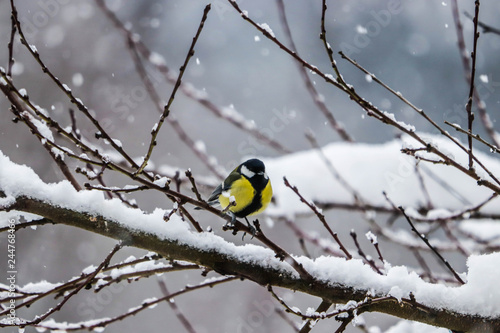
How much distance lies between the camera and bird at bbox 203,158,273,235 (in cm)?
222

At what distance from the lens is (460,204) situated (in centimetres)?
302

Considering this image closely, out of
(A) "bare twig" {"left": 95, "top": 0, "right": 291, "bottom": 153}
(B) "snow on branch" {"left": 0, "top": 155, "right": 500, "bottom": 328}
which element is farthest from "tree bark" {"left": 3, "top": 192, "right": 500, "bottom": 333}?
(A) "bare twig" {"left": 95, "top": 0, "right": 291, "bottom": 153}

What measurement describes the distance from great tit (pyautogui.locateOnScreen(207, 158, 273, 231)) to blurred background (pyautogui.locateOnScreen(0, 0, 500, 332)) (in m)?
5.48

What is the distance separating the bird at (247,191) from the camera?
7.28ft

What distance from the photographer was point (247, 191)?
7.35 feet

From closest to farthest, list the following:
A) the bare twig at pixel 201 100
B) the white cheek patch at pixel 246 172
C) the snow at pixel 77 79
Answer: the white cheek patch at pixel 246 172
the bare twig at pixel 201 100
the snow at pixel 77 79

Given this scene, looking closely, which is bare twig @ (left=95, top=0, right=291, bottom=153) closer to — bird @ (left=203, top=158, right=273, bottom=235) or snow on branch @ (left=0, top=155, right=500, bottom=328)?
bird @ (left=203, top=158, right=273, bottom=235)

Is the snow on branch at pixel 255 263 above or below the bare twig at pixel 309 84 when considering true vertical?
below

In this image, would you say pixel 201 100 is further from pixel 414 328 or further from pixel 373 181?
pixel 414 328

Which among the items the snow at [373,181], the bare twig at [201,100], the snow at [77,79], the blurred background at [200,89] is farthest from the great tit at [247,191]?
the snow at [77,79]

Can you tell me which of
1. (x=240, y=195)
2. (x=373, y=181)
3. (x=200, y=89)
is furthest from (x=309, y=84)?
(x=200, y=89)

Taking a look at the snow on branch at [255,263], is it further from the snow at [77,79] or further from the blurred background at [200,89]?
the snow at [77,79]

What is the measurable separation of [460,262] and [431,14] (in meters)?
4.81

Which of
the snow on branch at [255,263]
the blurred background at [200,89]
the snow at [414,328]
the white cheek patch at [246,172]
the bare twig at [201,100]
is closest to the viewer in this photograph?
the snow on branch at [255,263]
